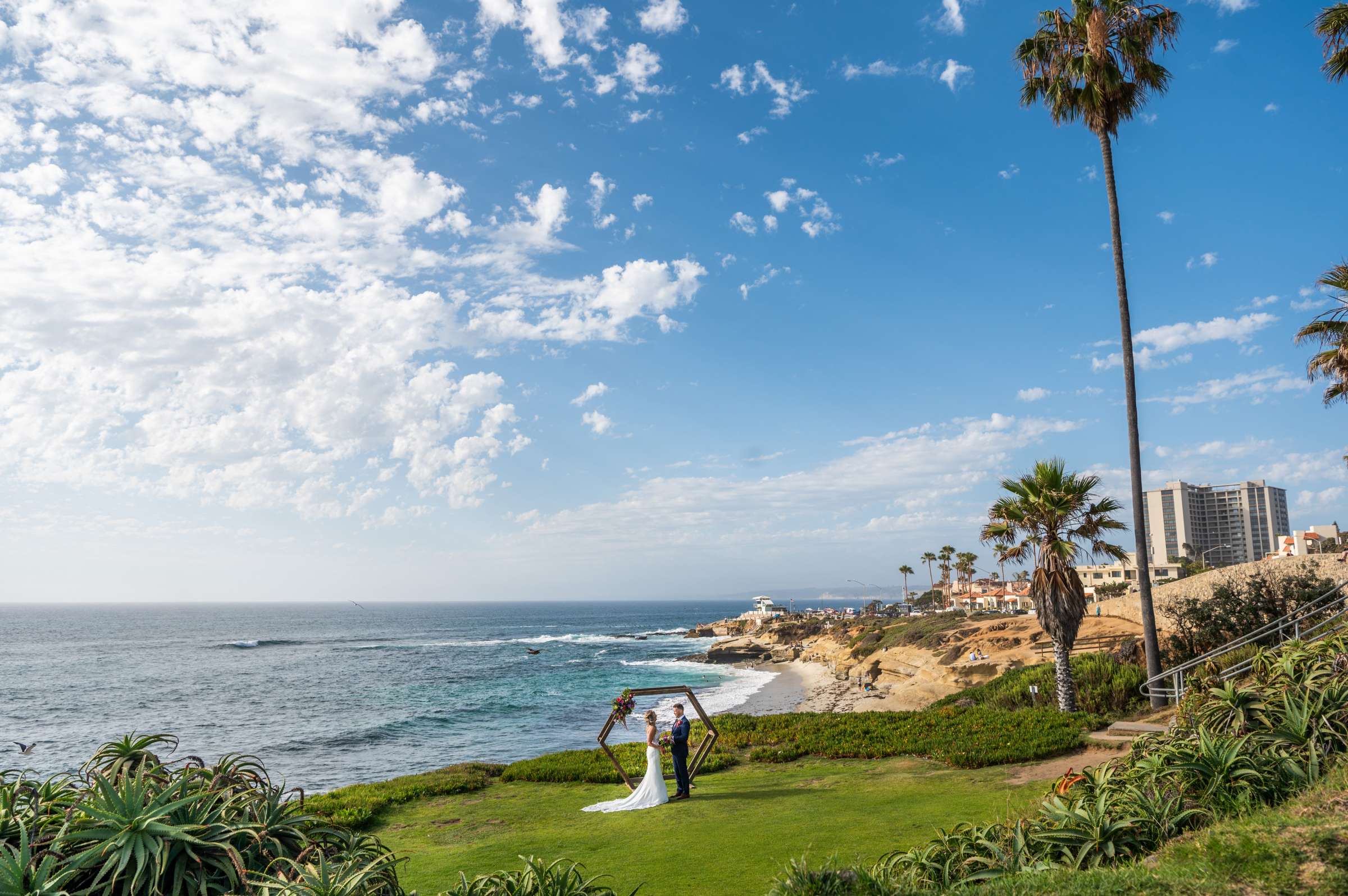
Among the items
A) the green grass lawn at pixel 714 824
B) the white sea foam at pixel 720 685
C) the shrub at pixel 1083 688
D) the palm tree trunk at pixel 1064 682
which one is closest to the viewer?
the green grass lawn at pixel 714 824

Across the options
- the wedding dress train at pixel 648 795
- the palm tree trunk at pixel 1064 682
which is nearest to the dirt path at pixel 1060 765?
the palm tree trunk at pixel 1064 682

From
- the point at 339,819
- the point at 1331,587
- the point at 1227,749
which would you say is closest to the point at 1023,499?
the point at 1331,587

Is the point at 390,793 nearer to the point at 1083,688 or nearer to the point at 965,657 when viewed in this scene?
the point at 1083,688

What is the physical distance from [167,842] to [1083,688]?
870 inches

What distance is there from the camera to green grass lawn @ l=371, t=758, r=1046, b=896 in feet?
31.4

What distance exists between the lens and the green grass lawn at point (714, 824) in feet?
31.4

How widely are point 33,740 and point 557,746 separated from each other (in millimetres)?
32210

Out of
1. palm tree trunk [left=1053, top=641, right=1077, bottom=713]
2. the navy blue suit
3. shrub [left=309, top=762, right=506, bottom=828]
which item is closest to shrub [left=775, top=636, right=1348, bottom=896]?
the navy blue suit

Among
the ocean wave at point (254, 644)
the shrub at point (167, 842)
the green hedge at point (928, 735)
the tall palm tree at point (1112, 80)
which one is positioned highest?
the tall palm tree at point (1112, 80)

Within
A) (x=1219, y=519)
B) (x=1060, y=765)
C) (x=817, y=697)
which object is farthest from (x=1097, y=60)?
(x=1219, y=519)

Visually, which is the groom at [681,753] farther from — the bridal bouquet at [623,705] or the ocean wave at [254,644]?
the ocean wave at [254,644]

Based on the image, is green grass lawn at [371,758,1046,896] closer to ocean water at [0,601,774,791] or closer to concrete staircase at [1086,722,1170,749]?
concrete staircase at [1086,722,1170,749]

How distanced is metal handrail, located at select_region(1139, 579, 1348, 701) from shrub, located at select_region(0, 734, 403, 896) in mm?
14044

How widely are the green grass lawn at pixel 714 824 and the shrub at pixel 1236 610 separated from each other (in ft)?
35.4
